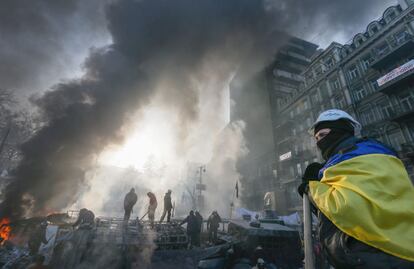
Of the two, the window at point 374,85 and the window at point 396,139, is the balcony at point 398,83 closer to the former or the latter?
the window at point 374,85

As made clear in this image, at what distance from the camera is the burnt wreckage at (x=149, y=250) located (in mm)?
6859

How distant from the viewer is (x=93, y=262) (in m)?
7.19

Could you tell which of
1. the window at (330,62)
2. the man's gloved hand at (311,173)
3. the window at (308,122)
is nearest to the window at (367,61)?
the window at (330,62)

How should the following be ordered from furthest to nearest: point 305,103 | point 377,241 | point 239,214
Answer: point 305,103
point 239,214
point 377,241

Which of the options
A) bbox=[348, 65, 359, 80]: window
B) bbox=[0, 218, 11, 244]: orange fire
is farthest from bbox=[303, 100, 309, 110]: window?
bbox=[0, 218, 11, 244]: orange fire

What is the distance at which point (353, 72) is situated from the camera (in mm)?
21266

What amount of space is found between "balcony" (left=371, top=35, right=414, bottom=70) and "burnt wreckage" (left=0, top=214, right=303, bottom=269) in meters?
17.8

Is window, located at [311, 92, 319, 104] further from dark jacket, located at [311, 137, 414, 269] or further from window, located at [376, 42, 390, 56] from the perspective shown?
dark jacket, located at [311, 137, 414, 269]

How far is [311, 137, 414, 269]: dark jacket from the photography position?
94 centimetres

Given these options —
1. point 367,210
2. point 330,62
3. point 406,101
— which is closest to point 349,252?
point 367,210

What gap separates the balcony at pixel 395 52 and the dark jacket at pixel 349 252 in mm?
21856

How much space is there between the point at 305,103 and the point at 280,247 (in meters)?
23.7

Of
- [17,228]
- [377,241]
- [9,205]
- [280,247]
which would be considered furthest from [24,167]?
[377,241]

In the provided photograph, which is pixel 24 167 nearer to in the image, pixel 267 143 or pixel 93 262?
pixel 93 262
